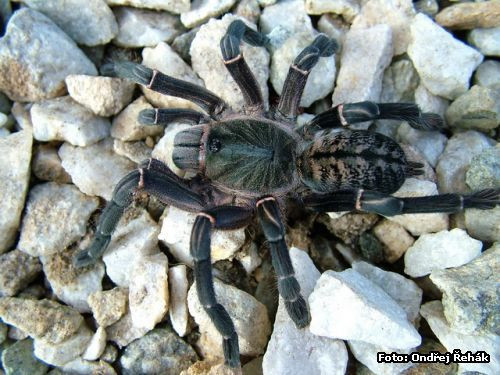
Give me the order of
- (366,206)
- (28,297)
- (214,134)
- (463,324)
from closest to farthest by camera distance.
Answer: (463,324) → (366,206) → (28,297) → (214,134)

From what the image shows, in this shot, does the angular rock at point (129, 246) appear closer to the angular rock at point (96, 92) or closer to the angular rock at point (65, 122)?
the angular rock at point (65, 122)

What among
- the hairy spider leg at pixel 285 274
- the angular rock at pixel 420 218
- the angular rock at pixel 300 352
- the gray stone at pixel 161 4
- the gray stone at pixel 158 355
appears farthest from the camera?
the gray stone at pixel 161 4

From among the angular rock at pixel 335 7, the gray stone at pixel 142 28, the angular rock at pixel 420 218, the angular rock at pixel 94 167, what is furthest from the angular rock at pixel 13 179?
the angular rock at pixel 420 218

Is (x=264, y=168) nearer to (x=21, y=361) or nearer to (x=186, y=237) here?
→ (x=186, y=237)

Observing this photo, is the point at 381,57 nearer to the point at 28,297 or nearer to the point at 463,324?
the point at 463,324

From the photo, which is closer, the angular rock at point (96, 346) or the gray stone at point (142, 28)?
the angular rock at point (96, 346)

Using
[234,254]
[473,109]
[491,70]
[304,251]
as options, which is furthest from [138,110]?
[491,70]
